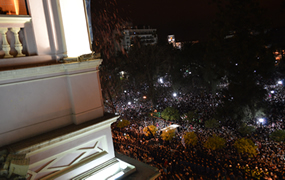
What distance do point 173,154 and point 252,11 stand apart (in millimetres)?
14442

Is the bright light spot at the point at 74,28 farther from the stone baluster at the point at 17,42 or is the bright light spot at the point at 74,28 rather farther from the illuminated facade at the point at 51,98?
the stone baluster at the point at 17,42

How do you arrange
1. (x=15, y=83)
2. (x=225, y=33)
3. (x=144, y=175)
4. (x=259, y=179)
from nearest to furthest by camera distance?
(x=15, y=83)
(x=144, y=175)
(x=259, y=179)
(x=225, y=33)

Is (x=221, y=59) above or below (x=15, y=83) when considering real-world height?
below

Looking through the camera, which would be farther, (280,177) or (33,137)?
(280,177)

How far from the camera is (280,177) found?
911 cm

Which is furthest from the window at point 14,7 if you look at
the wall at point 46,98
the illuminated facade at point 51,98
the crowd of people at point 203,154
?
the crowd of people at point 203,154

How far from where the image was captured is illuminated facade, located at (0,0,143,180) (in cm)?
311

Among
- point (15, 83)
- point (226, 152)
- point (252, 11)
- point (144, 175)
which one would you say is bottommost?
point (226, 152)

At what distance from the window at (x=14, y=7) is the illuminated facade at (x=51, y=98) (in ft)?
0.05

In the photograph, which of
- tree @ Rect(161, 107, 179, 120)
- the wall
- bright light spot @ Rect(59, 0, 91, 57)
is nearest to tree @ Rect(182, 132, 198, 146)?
tree @ Rect(161, 107, 179, 120)

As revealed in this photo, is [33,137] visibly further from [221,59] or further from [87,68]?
[221,59]

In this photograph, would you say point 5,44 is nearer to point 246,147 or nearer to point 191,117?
point 246,147

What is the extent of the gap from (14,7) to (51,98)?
1648 millimetres

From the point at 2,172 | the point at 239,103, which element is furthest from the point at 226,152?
the point at 2,172
